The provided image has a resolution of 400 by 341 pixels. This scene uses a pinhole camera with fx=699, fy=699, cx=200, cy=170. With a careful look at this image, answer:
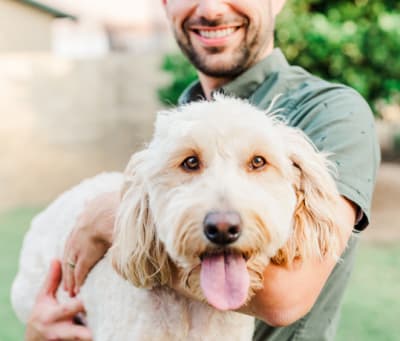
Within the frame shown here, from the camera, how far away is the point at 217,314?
2344 mm

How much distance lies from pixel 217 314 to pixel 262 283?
37 cm

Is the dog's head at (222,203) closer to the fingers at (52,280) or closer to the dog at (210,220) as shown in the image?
the dog at (210,220)

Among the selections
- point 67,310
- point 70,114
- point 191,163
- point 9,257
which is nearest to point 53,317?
point 67,310

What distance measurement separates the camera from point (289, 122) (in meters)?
2.56

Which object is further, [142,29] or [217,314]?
[142,29]

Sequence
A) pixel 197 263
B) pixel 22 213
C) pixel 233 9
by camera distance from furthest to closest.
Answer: pixel 22 213
pixel 233 9
pixel 197 263

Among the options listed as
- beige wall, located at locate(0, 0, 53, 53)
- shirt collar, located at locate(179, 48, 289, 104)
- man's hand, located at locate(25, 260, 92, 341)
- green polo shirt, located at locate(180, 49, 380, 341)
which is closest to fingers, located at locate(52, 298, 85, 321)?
man's hand, located at locate(25, 260, 92, 341)

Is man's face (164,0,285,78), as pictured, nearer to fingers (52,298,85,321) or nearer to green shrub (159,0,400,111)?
fingers (52,298,85,321)

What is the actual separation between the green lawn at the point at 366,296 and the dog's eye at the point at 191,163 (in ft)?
11.6

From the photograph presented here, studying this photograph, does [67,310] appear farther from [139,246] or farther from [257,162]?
[257,162]

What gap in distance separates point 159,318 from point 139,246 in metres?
0.25

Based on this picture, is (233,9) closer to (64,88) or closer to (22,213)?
(22,213)

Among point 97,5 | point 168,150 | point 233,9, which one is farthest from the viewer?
point 97,5

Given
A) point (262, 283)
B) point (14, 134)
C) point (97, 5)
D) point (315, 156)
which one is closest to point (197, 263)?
point (262, 283)
